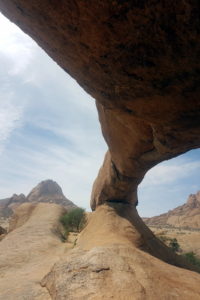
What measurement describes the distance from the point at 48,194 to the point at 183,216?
154 feet

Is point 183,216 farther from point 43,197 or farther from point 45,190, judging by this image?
point 45,190

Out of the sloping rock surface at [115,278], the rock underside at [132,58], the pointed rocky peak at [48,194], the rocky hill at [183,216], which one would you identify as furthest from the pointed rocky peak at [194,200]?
the rock underside at [132,58]

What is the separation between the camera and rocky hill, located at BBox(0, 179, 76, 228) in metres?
86.4

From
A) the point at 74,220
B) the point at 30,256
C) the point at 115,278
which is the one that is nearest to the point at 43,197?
the point at 74,220

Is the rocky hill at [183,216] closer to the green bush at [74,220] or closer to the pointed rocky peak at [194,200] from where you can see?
the pointed rocky peak at [194,200]

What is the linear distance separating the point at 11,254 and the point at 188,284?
8271mm

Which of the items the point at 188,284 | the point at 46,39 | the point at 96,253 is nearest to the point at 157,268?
the point at 188,284

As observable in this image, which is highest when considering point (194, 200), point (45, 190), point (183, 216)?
point (194, 200)

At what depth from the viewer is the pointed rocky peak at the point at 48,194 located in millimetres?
92812

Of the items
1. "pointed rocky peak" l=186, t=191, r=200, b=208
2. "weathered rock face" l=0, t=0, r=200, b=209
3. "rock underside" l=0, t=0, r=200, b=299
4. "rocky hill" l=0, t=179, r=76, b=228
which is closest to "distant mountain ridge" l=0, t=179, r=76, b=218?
"rocky hill" l=0, t=179, r=76, b=228

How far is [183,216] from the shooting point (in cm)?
7706

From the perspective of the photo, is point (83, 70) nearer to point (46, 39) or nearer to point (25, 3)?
point (46, 39)

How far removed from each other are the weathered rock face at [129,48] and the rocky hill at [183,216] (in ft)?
216

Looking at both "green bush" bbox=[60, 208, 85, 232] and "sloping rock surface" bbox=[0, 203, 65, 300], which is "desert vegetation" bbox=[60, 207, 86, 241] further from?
"sloping rock surface" bbox=[0, 203, 65, 300]
